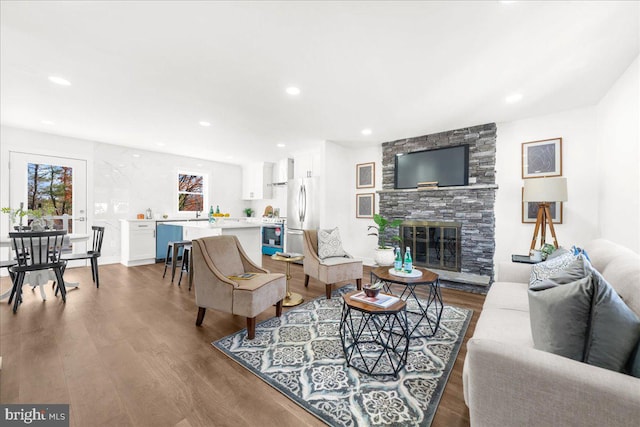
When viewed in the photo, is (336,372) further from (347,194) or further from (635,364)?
(347,194)

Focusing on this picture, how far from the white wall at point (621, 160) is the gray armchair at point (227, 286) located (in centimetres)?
332

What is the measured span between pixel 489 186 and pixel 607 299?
337 centimetres

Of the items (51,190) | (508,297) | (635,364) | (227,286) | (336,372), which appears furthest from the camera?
(51,190)

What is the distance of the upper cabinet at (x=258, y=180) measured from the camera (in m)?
7.09

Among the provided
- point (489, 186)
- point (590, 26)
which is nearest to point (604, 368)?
point (590, 26)

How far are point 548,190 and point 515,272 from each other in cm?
123

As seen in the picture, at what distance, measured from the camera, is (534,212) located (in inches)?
149

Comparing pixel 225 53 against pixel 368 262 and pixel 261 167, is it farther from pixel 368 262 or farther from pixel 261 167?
pixel 261 167

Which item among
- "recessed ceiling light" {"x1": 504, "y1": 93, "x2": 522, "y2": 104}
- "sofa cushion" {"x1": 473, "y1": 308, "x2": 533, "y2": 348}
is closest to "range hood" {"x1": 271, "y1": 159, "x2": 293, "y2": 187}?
"recessed ceiling light" {"x1": 504, "y1": 93, "x2": 522, "y2": 104}

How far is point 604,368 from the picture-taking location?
38.7 inches

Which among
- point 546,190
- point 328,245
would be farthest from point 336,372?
point 546,190

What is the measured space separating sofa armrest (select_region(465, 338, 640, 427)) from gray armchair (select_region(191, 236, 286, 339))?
5.67ft

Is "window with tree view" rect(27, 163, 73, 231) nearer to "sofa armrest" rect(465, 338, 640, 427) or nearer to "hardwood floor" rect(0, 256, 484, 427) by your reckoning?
"hardwood floor" rect(0, 256, 484, 427)

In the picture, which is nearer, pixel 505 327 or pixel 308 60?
pixel 505 327
